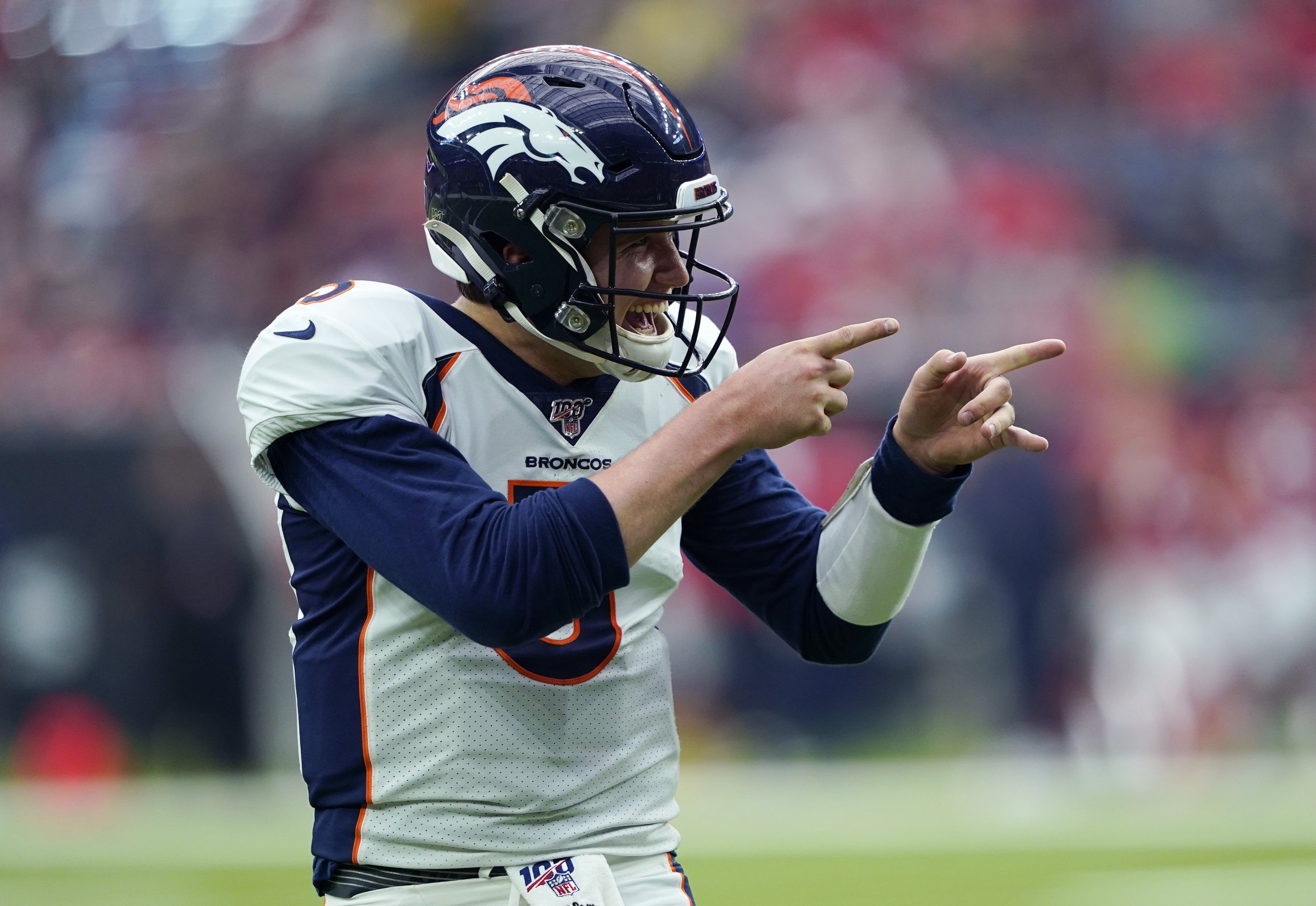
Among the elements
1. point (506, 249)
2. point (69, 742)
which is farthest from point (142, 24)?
point (506, 249)

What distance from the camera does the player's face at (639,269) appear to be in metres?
2.20

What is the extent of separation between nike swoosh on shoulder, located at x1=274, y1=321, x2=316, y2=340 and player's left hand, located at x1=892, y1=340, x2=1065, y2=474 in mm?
794

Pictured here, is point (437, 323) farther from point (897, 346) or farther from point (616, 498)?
point (897, 346)

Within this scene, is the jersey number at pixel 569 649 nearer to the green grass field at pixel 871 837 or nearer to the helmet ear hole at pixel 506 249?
the helmet ear hole at pixel 506 249

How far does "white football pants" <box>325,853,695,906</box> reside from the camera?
2.04 meters

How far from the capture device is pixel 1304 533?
24.9ft

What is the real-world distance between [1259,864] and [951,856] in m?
1.12

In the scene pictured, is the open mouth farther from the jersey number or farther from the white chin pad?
the jersey number

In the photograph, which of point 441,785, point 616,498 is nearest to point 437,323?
point 616,498

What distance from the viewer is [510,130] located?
7.27ft

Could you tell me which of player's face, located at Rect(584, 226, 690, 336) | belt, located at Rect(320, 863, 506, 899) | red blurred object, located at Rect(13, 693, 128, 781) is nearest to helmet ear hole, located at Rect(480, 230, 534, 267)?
player's face, located at Rect(584, 226, 690, 336)

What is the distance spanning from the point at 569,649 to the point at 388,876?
37 centimetres

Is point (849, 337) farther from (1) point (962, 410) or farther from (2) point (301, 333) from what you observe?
(2) point (301, 333)

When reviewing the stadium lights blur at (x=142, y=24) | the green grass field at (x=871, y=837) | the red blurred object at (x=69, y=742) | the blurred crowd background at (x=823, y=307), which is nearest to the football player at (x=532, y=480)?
the green grass field at (x=871, y=837)
